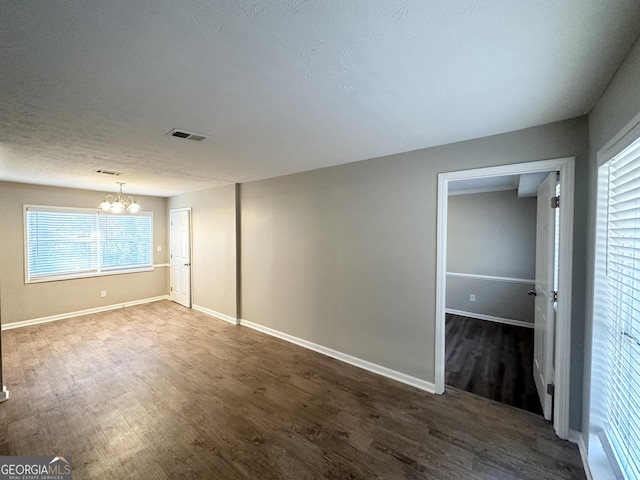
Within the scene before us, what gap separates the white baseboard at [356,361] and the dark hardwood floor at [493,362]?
1.16 feet

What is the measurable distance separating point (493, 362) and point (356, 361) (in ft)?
5.52

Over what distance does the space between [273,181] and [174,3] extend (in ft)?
10.5

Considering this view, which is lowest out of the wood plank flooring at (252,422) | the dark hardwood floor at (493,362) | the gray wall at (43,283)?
the wood plank flooring at (252,422)

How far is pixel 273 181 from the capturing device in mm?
4195

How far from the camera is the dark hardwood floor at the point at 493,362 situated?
2.69 metres

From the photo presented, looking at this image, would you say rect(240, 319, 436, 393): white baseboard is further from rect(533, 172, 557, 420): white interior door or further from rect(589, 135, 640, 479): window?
rect(589, 135, 640, 479): window

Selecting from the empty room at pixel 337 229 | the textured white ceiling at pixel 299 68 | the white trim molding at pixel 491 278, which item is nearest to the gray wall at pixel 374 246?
the empty room at pixel 337 229

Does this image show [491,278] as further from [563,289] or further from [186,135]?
[186,135]

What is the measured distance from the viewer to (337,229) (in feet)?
11.3

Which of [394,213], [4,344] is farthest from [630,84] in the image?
[4,344]

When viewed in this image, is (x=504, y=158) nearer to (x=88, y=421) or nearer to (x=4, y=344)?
(x=88, y=421)

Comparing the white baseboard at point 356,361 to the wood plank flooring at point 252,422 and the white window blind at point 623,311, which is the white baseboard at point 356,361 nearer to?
the wood plank flooring at point 252,422

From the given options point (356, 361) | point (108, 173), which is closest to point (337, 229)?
point (356, 361)

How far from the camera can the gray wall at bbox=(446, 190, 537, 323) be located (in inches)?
182
